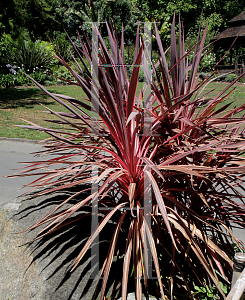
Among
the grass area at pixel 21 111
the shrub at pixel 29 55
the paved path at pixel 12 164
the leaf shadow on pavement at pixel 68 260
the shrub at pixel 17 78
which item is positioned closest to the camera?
the leaf shadow on pavement at pixel 68 260

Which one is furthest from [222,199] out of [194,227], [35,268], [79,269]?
[35,268]

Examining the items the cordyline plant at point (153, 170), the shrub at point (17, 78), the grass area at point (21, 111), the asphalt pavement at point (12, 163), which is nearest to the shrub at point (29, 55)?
the shrub at point (17, 78)

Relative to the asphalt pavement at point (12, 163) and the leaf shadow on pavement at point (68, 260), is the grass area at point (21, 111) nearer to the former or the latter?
the asphalt pavement at point (12, 163)

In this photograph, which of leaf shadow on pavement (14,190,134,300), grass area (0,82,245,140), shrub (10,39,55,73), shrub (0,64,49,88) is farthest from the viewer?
shrub (10,39,55,73)

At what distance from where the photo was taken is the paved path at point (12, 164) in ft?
15.4

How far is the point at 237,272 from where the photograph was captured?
5.55ft

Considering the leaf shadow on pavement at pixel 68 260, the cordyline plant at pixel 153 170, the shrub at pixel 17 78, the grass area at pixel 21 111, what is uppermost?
the cordyline plant at pixel 153 170

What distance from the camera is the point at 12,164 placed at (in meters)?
6.46

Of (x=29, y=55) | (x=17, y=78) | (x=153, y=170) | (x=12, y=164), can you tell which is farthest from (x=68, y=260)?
(x=29, y=55)

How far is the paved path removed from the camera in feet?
15.4

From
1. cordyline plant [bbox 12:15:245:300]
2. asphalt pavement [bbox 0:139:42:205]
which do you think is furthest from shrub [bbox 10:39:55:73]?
cordyline plant [bbox 12:15:245:300]

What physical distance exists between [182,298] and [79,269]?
80cm

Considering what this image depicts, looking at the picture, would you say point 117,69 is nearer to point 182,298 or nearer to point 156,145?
point 156,145

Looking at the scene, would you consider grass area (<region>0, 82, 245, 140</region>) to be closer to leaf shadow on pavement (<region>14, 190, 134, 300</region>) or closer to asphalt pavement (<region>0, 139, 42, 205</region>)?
asphalt pavement (<region>0, 139, 42, 205</region>)
